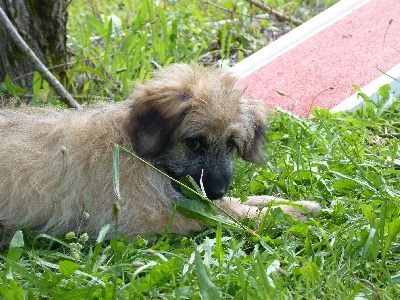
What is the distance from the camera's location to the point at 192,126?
4133 mm

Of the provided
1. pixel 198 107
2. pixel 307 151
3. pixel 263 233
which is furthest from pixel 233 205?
pixel 307 151

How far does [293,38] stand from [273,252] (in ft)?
12.3

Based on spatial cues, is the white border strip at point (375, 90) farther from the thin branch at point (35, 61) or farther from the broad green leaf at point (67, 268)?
the broad green leaf at point (67, 268)

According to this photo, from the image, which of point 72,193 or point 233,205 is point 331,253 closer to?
point 233,205

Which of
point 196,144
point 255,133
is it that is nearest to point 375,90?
point 255,133

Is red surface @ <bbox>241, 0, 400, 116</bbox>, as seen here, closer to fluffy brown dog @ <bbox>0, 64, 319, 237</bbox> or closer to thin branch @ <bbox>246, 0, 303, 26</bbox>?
thin branch @ <bbox>246, 0, 303, 26</bbox>

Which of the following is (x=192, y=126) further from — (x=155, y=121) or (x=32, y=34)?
(x=32, y=34)

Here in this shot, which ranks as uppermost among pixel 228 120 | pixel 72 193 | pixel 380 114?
pixel 228 120

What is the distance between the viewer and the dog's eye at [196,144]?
4.18m

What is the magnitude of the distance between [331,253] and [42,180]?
158cm

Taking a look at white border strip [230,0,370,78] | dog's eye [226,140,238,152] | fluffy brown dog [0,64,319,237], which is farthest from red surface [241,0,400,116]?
fluffy brown dog [0,64,319,237]

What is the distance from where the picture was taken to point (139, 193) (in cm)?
424

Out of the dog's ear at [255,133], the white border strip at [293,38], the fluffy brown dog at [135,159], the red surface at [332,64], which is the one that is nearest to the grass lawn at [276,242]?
the fluffy brown dog at [135,159]

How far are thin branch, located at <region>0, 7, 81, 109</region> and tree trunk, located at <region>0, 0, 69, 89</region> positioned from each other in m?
0.55
